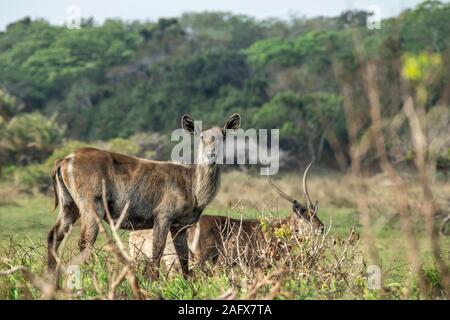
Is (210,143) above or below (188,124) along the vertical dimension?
below

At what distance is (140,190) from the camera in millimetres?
8516

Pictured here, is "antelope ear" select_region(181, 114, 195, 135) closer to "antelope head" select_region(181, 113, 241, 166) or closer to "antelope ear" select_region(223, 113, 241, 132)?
"antelope head" select_region(181, 113, 241, 166)

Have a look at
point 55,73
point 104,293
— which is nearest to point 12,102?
point 55,73

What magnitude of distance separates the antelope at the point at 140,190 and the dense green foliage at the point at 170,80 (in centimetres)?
1594

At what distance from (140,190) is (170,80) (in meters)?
28.8

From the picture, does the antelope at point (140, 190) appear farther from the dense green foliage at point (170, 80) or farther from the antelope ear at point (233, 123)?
the dense green foliage at point (170, 80)

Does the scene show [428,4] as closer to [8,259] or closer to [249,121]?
[249,121]

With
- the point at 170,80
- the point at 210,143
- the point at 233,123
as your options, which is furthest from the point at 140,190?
the point at 170,80

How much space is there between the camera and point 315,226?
9469 mm

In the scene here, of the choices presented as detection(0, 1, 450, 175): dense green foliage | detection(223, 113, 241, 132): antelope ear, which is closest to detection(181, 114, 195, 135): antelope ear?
detection(223, 113, 241, 132): antelope ear

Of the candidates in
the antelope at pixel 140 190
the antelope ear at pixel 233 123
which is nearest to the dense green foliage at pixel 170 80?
the antelope ear at pixel 233 123

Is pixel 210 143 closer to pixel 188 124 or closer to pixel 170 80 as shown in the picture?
pixel 188 124

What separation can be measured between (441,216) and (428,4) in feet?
72.9

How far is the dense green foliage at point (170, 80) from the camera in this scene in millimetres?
31609
